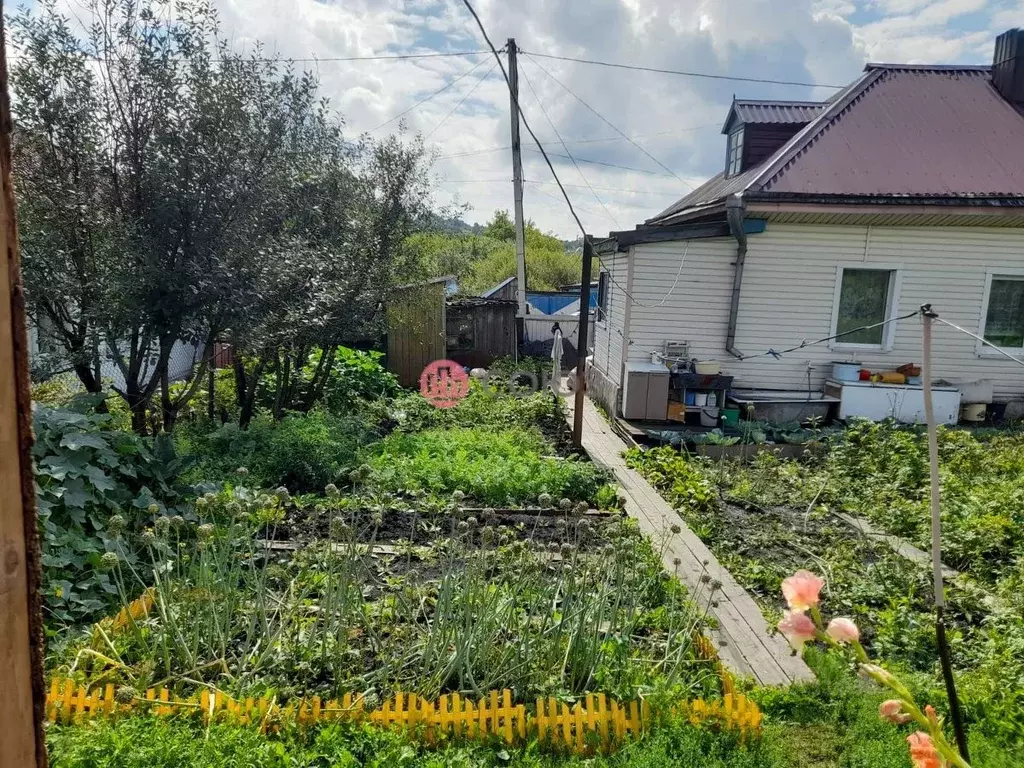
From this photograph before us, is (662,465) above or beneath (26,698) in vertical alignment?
beneath

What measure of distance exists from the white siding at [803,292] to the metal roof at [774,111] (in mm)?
3109

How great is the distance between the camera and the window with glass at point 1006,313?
995 centimetres

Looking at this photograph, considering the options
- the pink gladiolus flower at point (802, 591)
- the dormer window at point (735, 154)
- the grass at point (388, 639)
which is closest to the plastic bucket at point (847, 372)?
the dormer window at point (735, 154)

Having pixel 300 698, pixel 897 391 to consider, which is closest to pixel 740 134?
pixel 897 391

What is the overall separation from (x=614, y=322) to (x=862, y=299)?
3762mm

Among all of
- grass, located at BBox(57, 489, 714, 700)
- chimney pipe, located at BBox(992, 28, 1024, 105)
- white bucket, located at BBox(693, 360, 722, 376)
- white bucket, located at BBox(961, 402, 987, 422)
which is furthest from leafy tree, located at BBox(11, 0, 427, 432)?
chimney pipe, located at BBox(992, 28, 1024, 105)

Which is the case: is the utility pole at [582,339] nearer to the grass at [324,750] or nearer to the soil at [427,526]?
the soil at [427,526]

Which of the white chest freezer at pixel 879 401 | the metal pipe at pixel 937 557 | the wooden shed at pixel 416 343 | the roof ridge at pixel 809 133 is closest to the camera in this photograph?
the metal pipe at pixel 937 557

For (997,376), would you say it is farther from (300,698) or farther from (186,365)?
(186,365)

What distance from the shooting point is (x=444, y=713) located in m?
2.68

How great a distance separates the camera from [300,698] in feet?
9.09

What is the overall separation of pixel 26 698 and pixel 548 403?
9138 millimetres

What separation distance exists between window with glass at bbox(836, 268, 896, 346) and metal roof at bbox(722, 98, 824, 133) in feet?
11.0

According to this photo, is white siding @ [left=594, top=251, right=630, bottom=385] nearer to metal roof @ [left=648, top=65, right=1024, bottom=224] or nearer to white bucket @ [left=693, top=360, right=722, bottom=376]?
white bucket @ [left=693, top=360, right=722, bottom=376]
